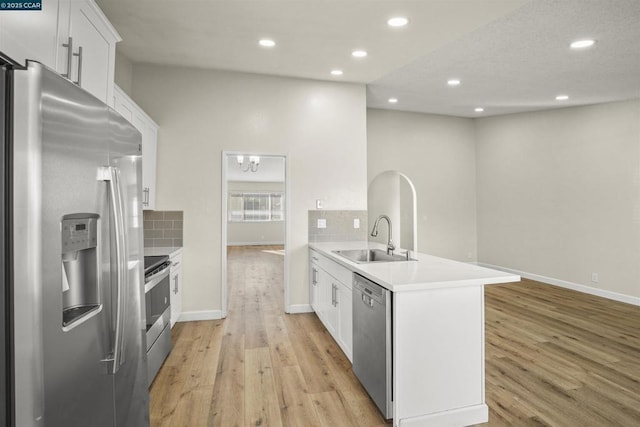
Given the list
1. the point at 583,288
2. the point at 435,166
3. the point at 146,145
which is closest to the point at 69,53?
the point at 146,145

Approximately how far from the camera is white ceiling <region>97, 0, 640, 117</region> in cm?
266

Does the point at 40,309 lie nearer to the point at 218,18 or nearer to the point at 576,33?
the point at 218,18

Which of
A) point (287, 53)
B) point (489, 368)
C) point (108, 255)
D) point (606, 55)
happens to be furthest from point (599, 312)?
point (108, 255)

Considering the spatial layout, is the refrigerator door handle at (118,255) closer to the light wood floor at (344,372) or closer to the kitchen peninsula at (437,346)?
the light wood floor at (344,372)

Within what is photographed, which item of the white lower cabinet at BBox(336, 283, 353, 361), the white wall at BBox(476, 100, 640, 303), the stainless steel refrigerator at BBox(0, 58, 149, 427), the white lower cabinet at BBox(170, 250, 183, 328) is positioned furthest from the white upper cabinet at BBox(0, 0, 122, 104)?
the white wall at BBox(476, 100, 640, 303)

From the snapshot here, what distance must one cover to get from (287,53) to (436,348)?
3.05m

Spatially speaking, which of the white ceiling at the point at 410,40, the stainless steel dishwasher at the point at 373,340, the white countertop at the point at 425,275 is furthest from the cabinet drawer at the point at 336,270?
the white ceiling at the point at 410,40

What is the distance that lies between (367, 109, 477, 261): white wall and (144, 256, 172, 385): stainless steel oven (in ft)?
13.2

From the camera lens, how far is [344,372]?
2.69 meters

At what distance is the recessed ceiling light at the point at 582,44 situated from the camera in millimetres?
3171

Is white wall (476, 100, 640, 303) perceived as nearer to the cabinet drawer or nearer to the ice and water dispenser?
the cabinet drawer

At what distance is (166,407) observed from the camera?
2.24m

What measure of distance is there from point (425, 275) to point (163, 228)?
3.04 metres

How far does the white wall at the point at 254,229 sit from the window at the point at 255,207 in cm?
16
